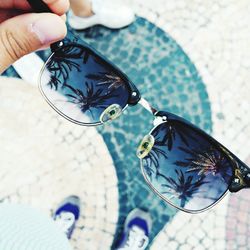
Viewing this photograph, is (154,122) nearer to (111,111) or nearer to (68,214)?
(111,111)

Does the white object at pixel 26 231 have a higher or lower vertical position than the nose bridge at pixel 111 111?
lower

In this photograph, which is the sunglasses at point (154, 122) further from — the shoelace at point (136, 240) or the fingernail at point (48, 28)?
the shoelace at point (136, 240)

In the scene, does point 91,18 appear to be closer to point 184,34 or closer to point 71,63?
point 184,34

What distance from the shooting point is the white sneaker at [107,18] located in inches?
88.9

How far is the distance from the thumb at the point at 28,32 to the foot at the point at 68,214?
3.24 feet

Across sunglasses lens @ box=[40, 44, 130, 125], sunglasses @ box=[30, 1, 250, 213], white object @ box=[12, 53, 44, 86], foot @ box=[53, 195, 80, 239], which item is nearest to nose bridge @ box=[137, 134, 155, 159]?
sunglasses @ box=[30, 1, 250, 213]

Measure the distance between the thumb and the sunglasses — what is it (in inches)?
11.3

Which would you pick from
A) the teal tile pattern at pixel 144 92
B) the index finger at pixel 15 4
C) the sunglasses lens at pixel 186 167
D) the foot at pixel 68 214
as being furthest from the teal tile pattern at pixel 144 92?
the index finger at pixel 15 4

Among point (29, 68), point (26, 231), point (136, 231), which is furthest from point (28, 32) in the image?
point (136, 231)

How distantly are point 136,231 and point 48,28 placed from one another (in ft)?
3.65

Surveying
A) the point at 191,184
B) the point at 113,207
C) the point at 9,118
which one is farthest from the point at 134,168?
the point at 9,118

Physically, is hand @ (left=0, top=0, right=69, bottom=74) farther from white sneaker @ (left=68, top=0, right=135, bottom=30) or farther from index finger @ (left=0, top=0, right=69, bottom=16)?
white sneaker @ (left=68, top=0, right=135, bottom=30)

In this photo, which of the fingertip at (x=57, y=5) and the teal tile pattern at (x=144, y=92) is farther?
the teal tile pattern at (x=144, y=92)

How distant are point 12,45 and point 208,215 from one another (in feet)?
4.07
